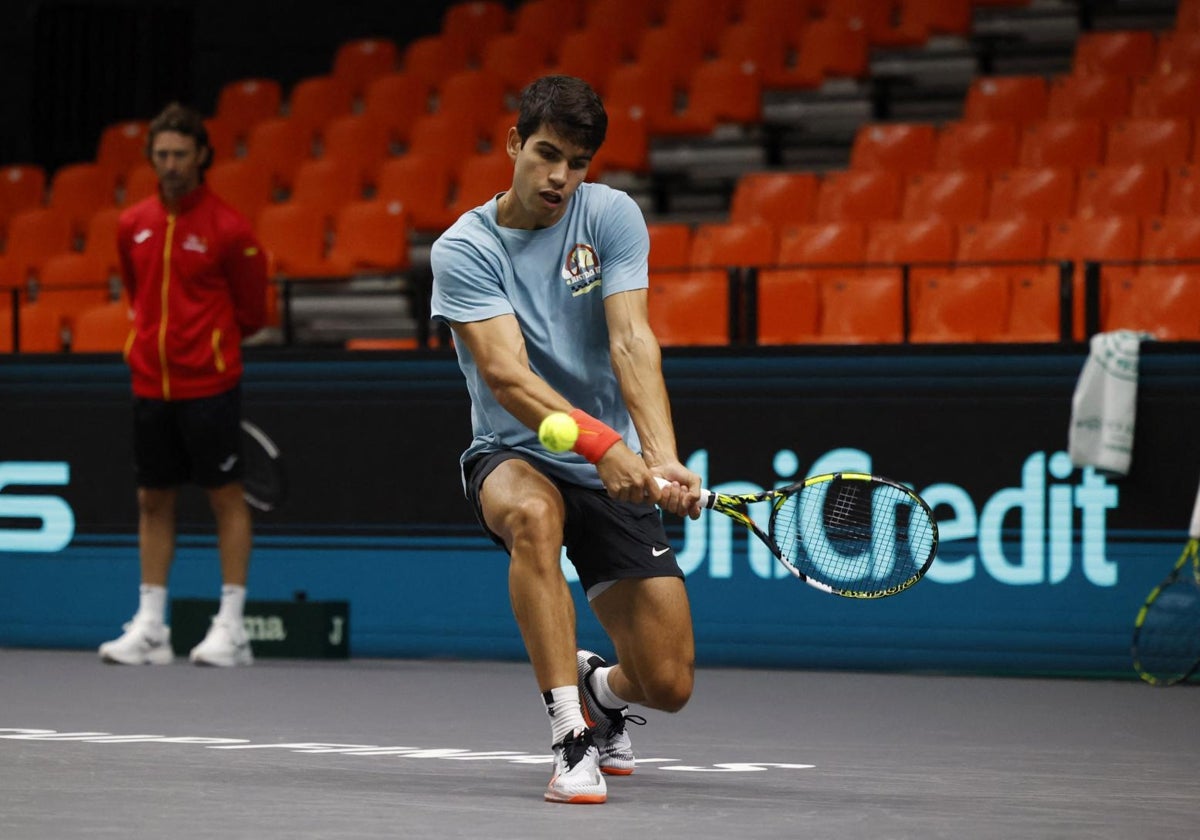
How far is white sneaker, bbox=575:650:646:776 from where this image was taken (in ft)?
18.7

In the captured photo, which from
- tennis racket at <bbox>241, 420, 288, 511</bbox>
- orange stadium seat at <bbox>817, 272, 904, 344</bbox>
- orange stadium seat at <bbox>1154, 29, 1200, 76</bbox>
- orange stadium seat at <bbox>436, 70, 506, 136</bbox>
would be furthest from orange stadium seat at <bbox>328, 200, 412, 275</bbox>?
orange stadium seat at <bbox>1154, 29, 1200, 76</bbox>

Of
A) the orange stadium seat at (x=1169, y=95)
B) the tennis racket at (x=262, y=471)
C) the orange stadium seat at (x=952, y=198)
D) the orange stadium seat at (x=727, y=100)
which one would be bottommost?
the tennis racket at (x=262, y=471)

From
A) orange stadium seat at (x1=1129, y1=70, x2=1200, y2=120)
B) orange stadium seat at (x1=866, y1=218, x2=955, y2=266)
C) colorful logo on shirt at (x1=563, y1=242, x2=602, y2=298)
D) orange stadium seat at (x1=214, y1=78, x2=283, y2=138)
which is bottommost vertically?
colorful logo on shirt at (x1=563, y1=242, x2=602, y2=298)

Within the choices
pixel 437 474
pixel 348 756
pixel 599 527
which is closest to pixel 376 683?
pixel 437 474

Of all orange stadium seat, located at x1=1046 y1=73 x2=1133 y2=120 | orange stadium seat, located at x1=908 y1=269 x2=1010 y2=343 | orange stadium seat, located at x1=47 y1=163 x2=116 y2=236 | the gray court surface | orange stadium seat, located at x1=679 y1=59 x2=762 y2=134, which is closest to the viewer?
the gray court surface

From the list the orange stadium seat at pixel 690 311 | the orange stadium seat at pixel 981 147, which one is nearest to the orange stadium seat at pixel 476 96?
the orange stadium seat at pixel 981 147

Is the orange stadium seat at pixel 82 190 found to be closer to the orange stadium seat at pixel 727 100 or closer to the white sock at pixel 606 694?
the orange stadium seat at pixel 727 100

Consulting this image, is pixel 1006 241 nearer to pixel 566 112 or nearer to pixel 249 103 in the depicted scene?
pixel 566 112

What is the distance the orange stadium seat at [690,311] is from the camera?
34.4 feet

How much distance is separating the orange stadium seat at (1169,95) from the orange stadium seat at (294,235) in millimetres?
4925

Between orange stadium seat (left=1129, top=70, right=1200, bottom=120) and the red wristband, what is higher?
orange stadium seat (left=1129, top=70, right=1200, bottom=120)

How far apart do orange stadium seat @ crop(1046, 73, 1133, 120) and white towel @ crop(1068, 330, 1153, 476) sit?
3.53 m

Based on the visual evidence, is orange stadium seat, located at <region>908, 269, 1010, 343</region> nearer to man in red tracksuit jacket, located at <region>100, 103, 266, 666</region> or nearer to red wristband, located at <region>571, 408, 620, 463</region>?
man in red tracksuit jacket, located at <region>100, 103, 266, 666</region>

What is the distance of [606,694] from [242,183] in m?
9.47
